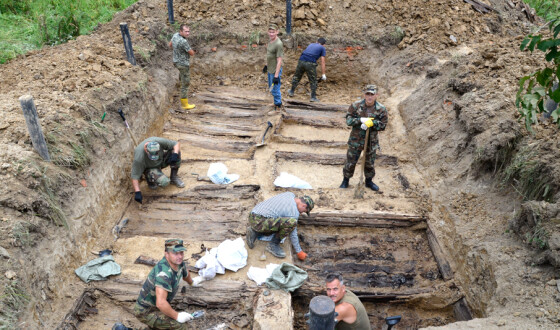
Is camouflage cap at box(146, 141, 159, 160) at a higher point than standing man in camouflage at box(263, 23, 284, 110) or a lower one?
lower

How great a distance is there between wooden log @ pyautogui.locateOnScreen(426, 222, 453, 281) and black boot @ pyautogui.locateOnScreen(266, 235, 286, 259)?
6.83 ft

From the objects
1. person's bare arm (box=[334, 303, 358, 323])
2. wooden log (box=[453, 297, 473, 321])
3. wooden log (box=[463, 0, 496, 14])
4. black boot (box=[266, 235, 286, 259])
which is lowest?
wooden log (box=[453, 297, 473, 321])

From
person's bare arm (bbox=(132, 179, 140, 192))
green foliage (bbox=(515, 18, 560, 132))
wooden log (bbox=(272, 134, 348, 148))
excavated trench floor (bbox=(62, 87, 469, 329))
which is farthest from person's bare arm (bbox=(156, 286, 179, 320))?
wooden log (bbox=(272, 134, 348, 148))

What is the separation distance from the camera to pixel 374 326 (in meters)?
4.89

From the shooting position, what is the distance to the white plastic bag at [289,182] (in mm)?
6539

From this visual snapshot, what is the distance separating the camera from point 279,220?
5.13 metres

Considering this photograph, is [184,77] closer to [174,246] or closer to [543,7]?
[174,246]

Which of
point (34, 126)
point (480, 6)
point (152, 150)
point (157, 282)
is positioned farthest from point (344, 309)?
point (480, 6)

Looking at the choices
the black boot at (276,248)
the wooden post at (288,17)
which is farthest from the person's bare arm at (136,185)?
the wooden post at (288,17)

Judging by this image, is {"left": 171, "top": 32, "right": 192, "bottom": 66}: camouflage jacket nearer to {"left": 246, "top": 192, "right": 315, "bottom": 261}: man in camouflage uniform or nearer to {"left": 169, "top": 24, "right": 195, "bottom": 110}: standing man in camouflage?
{"left": 169, "top": 24, "right": 195, "bottom": 110}: standing man in camouflage

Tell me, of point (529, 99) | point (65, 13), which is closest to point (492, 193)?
point (529, 99)

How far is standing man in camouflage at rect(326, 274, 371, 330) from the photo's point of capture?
377 cm

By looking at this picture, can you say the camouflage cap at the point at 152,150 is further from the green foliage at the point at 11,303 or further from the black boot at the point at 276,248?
the green foliage at the point at 11,303

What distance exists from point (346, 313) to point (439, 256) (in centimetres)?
222
